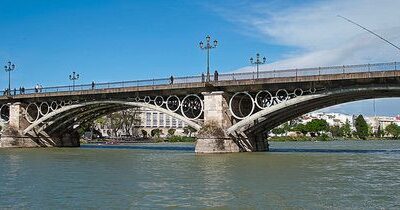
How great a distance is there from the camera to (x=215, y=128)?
46.2m

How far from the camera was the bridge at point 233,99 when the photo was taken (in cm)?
4166

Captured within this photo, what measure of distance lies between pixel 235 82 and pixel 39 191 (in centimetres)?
2834

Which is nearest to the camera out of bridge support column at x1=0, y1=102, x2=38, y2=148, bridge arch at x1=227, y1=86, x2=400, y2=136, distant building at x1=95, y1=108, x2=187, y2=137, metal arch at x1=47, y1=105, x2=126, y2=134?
bridge arch at x1=227, y1=86, x2=400, y2=136

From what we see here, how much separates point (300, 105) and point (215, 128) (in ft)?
25.5

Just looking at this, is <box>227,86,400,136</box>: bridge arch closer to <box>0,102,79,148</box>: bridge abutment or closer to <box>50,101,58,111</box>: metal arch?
<box>50,101,58,111</box>: metal arch

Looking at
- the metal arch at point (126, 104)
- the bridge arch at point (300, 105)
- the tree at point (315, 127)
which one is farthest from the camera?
the tree at point (315, 127)

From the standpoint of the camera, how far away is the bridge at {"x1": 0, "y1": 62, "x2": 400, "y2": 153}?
41.7 m

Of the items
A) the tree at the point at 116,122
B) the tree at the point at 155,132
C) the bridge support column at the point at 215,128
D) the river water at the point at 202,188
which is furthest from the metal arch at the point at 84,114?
the tree at the point at 155,132

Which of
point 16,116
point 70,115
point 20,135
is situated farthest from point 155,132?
point 70,115

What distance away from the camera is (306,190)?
19.9 meters

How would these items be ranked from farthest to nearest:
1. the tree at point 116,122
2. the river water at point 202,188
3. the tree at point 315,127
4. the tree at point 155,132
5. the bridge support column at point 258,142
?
the tree at point 315,127 < the tree at point 155,132 < the tree at point 116,122 < the bridge support column at point 258,142 < the river water at point 202,188

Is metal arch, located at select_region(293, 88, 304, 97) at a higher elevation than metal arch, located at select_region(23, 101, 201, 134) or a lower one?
higher

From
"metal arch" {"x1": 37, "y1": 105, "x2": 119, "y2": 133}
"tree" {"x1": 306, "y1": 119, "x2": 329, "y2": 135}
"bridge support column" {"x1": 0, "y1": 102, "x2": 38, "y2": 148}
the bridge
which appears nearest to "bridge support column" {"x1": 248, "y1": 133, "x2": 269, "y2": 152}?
the bridge

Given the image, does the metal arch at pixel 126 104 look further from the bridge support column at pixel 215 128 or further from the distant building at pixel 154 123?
the distant building at pixel 154 123
